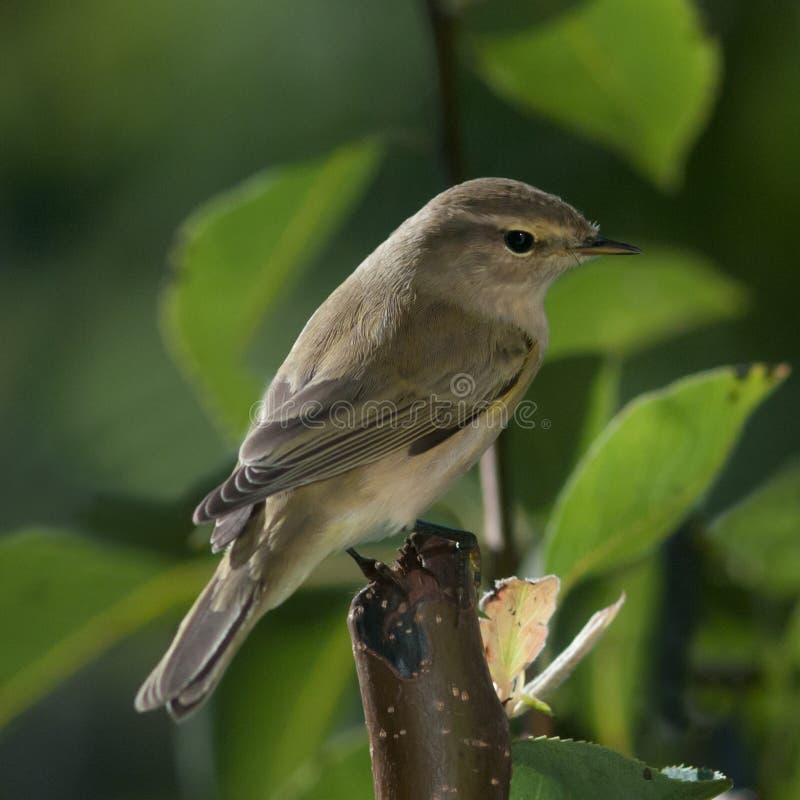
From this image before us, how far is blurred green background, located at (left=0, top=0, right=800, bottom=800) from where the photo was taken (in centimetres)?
239

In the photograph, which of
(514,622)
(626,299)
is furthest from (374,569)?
(626,299)

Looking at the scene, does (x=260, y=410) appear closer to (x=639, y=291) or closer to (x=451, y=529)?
(x=451, y=529)

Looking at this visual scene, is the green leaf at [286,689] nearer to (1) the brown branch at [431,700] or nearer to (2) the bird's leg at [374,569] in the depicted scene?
(2) the bird's leg at [374,569]

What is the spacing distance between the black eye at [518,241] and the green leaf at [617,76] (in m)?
0.22

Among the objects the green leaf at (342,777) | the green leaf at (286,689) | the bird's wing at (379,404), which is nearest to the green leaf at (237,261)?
the bird's wing at (379,404)

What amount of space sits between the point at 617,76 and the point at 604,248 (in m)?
0.31

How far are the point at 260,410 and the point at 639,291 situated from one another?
819 millimetres

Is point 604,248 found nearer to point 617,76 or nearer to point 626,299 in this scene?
point 626,299

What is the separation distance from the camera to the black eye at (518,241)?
2547 millimetres

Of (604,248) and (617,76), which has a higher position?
(617,76)

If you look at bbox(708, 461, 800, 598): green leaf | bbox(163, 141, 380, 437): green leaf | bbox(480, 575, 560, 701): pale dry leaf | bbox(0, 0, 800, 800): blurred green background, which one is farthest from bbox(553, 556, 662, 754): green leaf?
bbox(480, 575, 560, 701): pale dry leaf

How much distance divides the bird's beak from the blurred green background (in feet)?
0.37

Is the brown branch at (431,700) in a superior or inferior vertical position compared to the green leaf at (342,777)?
superior

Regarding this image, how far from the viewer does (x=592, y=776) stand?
4.50ft
